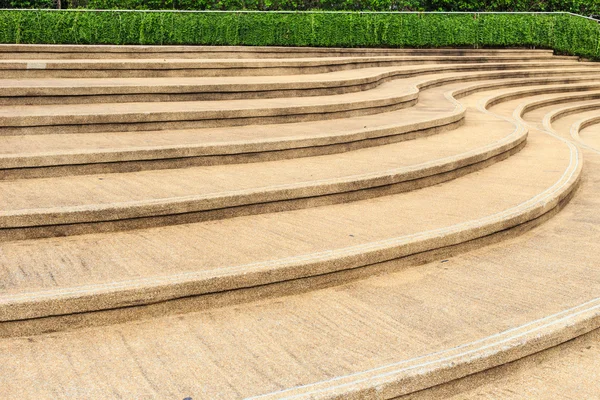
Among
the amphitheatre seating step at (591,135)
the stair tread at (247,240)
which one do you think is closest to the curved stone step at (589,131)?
the amphitheatre seating step at (591,135)

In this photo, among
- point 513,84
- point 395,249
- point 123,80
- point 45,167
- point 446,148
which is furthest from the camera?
point 513,84

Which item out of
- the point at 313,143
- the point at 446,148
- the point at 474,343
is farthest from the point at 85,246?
the point at 446,148

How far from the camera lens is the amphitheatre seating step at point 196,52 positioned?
399 inches

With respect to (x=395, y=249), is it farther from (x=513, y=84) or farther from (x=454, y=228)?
(x=513, y=84)

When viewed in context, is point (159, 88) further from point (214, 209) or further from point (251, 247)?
point (251, 247)

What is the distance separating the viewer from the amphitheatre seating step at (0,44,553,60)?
1013 cm

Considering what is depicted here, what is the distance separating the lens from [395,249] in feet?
13.6

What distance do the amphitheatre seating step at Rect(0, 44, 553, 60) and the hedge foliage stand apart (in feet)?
6.18

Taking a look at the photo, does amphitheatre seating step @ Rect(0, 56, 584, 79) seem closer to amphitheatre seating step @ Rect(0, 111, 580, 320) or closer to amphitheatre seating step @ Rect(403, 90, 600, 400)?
amphitheatre seating step @ Rect(0, 111, 580, 320)

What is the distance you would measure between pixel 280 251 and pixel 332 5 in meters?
13.5

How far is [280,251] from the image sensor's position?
13.1 feet

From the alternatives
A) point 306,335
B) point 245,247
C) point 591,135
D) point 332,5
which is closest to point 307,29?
point 332,5

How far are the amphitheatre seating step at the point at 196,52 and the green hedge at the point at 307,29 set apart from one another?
0.42 metres

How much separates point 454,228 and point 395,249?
1.93ft
